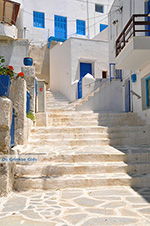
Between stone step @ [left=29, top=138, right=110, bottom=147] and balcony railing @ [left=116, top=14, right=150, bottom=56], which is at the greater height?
balcony railing @ [left=116, top=14, right=150, bottom=56]

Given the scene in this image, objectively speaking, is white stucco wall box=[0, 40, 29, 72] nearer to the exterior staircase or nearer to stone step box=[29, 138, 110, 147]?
the exterior staircase

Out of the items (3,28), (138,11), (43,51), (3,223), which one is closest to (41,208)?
(3,223)

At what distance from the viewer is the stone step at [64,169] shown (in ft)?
21.1

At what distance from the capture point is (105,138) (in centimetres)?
923

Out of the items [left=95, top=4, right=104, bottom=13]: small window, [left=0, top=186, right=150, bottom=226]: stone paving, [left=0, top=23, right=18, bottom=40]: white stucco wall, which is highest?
[left=95, top=4, right=104, bottom=13]: small window

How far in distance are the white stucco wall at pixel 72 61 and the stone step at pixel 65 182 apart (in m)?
11.7

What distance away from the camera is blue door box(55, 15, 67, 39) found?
972 inches

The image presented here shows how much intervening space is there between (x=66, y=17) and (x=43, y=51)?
Result: 4914 millimetres

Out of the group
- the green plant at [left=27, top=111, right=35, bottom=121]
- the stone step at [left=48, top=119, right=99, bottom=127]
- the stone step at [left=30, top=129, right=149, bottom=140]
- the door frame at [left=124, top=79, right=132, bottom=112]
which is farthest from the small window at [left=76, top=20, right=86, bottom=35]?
the stone step at [left=30, top=129, right=149, bottom=140]

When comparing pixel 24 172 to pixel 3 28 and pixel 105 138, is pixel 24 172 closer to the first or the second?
pixel 105 138

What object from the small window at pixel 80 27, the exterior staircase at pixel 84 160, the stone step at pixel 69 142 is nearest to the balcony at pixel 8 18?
the small window at pixel 80 27

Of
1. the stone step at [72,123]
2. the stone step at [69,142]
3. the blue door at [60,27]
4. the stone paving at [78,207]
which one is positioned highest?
the blue door at [60,27]

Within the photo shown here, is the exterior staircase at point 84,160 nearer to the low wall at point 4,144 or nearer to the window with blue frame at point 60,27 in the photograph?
the low wall at point 4,144

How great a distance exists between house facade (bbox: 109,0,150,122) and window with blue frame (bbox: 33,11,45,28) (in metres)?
10.7
